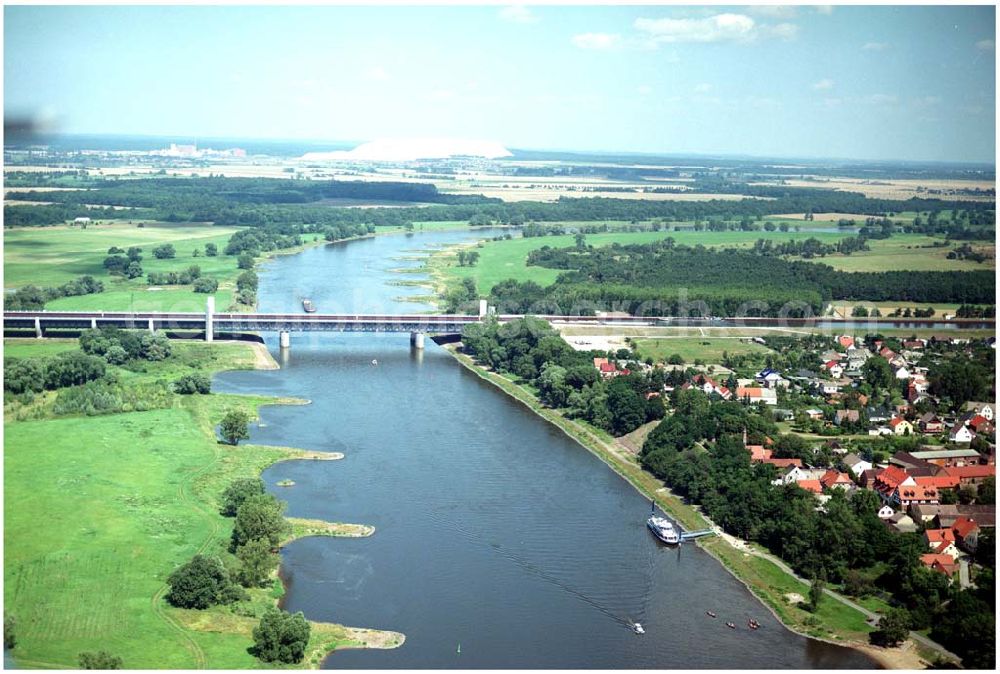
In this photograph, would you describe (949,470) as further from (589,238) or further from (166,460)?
(589,238)

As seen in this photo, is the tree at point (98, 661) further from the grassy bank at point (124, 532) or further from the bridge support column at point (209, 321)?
the bridge support column at point (209, 321)

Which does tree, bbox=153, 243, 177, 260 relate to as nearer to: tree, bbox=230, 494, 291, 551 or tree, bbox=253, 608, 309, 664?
tree, bbox=230, 494, 291, 551

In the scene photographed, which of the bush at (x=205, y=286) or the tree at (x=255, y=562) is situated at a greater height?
the bush at (x=205, y=286)

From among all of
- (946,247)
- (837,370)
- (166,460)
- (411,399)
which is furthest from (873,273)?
(166,460)

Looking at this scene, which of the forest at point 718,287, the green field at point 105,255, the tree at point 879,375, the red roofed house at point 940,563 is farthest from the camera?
the forest at point 718,287

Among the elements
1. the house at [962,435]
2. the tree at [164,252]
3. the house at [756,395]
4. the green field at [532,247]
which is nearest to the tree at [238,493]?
the house at [756,395]

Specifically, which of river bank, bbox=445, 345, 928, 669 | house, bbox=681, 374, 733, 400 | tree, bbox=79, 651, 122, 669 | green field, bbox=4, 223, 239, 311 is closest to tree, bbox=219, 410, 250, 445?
river bank, bbox=445, 345, 928, 669
